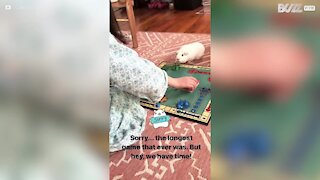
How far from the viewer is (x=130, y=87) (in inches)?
20.7

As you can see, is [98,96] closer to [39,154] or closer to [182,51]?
[39,154]

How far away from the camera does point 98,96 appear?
1.29 ft

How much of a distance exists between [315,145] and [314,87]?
62mm

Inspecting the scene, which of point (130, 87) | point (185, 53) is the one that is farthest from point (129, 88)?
point (185, 53)

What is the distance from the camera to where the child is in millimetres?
456

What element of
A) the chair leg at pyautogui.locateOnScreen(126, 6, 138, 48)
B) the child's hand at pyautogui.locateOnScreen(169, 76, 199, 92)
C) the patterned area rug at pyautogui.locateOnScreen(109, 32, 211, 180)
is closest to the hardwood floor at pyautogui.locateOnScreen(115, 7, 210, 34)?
the chair leg at pyautogui.locateOnScreen(126, 6, 138, 48)

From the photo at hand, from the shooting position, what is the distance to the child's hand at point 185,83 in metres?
0.55

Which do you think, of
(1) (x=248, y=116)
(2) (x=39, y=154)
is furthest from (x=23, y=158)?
(1) (x=248, y=116)

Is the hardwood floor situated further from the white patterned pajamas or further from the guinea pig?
the white patterned pajamas

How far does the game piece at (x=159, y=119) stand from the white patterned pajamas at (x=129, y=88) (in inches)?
0.6
